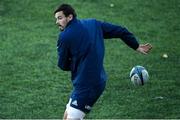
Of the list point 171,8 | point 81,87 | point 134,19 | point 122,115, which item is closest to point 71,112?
point 81,87

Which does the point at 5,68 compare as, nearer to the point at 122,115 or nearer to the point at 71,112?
the point at 122,115

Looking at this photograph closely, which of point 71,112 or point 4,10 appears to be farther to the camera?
point 4,10

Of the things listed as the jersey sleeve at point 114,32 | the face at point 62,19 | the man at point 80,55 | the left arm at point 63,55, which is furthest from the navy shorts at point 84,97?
the face at point 62,19

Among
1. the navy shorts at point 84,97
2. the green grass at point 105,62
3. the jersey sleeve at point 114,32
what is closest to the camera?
the navy shorts at point 84,97

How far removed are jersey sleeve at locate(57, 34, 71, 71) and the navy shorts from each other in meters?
0.35

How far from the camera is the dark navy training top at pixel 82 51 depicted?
705 centimetres

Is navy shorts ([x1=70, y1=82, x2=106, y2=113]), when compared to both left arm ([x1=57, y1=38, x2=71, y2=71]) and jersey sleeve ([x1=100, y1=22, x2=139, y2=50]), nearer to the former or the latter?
left arm ([x1=57, y1=38, x2=71, y2=71])

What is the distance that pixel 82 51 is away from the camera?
23.2 feet

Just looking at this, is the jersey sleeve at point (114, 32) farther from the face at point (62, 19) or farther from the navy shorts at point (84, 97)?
the navy shorts at point (84, 97)

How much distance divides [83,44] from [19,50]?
5.99 metres

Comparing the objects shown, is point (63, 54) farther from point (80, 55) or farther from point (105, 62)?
point (105, 62)

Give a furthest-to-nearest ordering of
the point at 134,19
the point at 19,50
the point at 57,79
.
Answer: the point at 134,19, the point at 19,50, the point at 57,79

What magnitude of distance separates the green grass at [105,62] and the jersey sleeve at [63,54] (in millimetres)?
2226

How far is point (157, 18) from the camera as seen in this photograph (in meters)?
15.6
